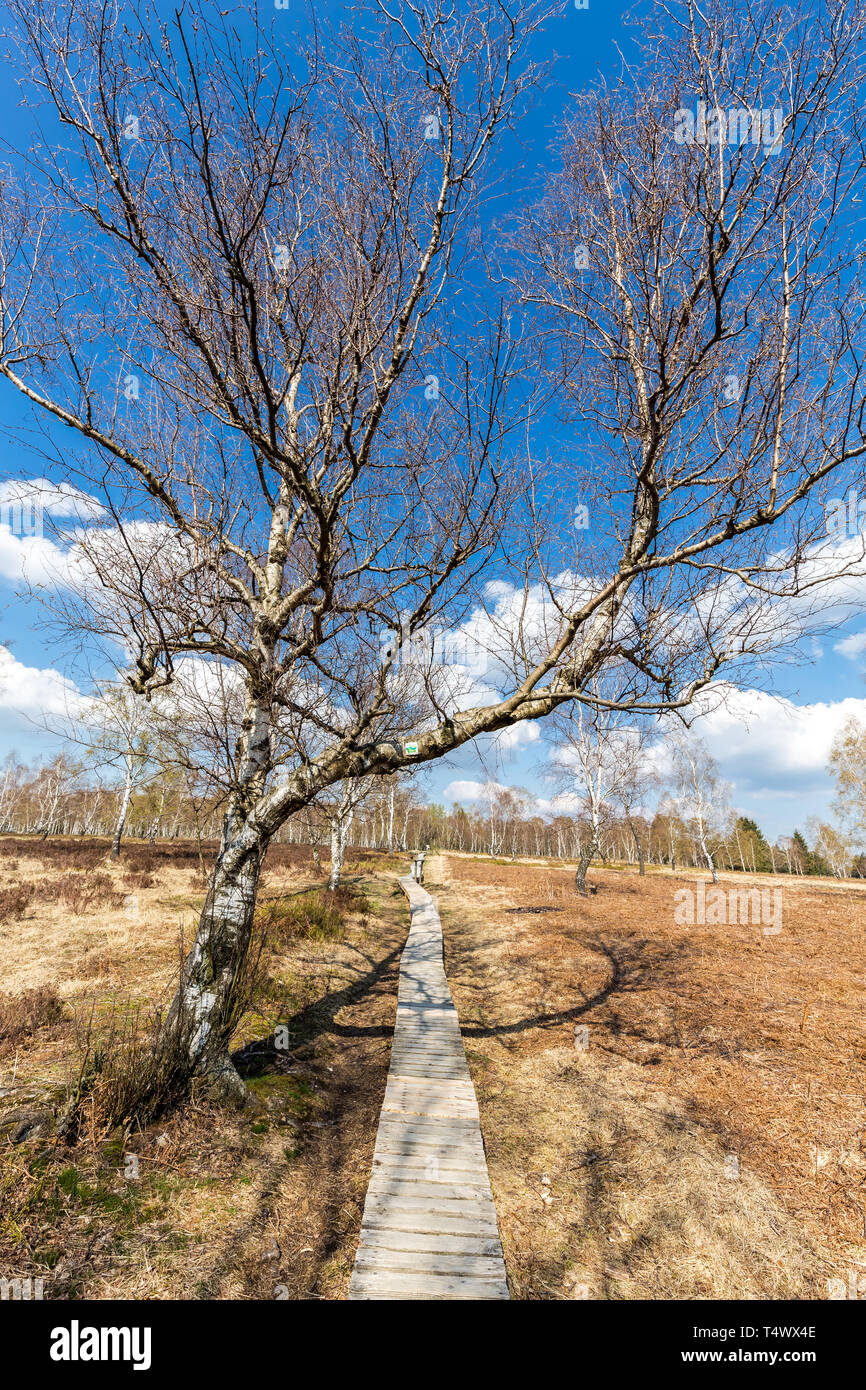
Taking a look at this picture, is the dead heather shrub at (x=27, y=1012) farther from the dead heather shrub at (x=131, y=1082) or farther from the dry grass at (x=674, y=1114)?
the dry grass at (x=674, y=1114)

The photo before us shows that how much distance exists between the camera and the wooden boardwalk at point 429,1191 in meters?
3.28

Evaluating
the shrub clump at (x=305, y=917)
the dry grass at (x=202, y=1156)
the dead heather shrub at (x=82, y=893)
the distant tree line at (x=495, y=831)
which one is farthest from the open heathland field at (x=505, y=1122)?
the distant tree line at (x=495, y=831)

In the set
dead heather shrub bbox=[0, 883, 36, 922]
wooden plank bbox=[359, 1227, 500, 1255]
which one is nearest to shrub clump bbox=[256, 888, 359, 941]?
dead heather shrub bbox=[0, 883, 36, 922]

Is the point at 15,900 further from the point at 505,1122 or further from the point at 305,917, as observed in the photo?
the point at 505,1122

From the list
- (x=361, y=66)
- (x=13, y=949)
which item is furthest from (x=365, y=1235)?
(x=13, y=949)

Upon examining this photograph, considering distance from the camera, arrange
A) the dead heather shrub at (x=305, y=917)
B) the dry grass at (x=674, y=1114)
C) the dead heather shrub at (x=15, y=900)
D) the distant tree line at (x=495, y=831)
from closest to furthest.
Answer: the dry grass at (x=674, y=1114) → the dead heather shrub at (x=305, y=917) → the dead heather shrub at (x=15, y=900) → the distant tree line at (x=495, y=831)

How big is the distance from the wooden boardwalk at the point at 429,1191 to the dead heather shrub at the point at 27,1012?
13.0 feet

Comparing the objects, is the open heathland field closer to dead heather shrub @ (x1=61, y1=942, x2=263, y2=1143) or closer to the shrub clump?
dead heather shrub @ (x1=61, y1=942, x2=263, y2=1143)

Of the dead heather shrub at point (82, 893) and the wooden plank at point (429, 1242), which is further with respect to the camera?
the dead heather shrub at point (82, 893)

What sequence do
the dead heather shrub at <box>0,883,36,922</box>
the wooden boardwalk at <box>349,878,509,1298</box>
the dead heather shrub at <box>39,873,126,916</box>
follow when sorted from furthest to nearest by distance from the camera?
the dead heather shrub at <box>39,873,126,916</box> → the dead heather shrub at <box>0,883,36,922</box> → the wooden boardwalk at <box>349,878,509,1298</box>

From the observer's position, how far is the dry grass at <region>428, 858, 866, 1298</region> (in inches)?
139

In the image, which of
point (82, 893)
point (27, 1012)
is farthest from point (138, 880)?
point (27, 1012)

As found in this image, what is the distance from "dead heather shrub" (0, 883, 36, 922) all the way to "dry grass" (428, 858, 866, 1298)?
9.49 m
